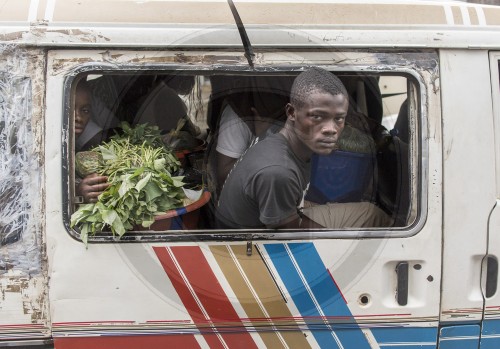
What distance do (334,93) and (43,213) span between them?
46.3 inches

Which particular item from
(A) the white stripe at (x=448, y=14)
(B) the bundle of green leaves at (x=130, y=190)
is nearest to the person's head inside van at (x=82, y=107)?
(B) the bundle of green leaves at (x=130, y=190)

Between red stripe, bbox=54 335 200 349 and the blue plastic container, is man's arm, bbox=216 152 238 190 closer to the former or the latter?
the blue plastic container

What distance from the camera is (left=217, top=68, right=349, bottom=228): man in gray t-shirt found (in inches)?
90.0

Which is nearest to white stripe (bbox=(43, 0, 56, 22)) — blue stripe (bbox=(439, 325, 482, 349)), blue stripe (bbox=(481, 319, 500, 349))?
blue stripe (bbox=(439, 325, 482, 349))

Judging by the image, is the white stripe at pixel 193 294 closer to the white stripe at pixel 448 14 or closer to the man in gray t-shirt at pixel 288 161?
the man in gray t-shirt at pixel 288 161

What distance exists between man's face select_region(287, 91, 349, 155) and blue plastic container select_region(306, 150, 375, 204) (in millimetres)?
275

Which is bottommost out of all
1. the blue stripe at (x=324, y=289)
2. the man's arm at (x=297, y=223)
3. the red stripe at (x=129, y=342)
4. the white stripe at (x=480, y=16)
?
the red stripe at (x=129, y=342)

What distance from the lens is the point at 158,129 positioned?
2.62m

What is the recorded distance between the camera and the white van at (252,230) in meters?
2.22

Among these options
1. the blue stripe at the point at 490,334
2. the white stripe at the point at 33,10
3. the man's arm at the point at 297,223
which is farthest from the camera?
the blue stripe at the point at 490,334

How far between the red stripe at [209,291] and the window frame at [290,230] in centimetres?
6

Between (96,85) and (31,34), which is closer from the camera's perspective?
(31,34)

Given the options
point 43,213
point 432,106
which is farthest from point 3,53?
point 432,106

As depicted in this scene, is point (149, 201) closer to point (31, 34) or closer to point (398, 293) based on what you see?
point (31, 34)
